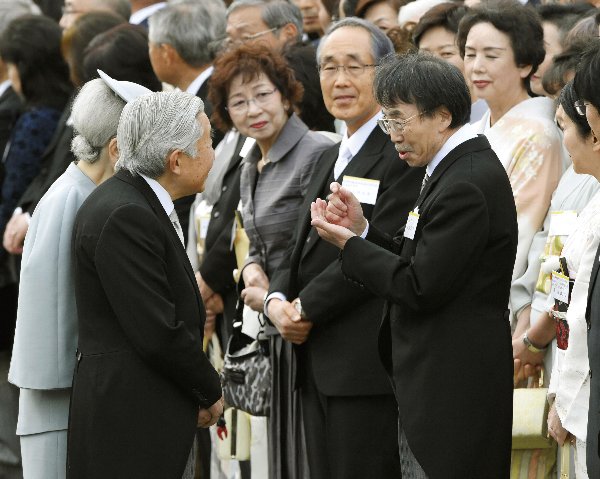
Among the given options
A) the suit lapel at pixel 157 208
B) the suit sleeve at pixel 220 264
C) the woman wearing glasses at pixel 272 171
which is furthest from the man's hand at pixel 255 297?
the suit lapel at pixel 157 208

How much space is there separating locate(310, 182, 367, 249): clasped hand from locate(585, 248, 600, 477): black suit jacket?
3.17ft

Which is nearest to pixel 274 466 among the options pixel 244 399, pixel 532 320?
pixel 244 399

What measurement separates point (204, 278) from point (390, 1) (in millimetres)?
2085

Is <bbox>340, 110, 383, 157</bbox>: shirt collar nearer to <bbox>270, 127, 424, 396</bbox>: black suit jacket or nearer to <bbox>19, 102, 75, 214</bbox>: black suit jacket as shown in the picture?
<bbox>270, 127, 424, 396</bbox>: black suit jacket

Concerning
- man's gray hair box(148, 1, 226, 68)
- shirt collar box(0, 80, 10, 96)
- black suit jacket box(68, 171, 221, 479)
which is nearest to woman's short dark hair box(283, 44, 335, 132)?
man's gray hair box(148, 1, 226, 68)

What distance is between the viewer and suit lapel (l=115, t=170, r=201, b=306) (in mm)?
3990

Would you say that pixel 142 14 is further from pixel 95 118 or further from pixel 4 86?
pixel 95 118

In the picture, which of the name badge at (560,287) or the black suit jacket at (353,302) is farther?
the black suit jacket at (353,302)

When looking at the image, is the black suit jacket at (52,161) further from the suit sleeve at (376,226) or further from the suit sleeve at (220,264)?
the suit sleeve at (376,226)

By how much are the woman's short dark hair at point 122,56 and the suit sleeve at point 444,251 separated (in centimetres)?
322

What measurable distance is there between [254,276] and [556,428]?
1.74 meters

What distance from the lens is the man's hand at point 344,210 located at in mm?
4293

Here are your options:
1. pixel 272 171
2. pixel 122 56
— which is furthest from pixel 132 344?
Answer: pixel 122 56

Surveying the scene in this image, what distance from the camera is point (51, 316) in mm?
4234
